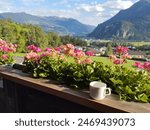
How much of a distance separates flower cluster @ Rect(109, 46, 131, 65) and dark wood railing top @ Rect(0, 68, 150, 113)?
447mm

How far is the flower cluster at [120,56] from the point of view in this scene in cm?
255

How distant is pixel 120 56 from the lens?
8.63ft

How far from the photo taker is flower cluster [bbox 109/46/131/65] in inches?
100

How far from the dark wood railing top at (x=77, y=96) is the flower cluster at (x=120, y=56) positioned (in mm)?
447

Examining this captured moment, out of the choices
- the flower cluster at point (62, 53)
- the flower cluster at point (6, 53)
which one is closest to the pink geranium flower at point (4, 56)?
the flower cluster at point (6, 53)

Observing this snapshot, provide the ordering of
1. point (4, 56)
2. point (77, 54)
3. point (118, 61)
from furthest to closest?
point (4, 56), point (77, 54), point (118, 61)

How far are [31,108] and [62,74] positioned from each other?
0.59m

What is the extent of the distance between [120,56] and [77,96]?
0.66m

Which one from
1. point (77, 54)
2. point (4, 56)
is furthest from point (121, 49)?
point (4, 56)

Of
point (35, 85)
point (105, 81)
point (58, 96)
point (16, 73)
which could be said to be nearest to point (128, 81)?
point (105, 81)

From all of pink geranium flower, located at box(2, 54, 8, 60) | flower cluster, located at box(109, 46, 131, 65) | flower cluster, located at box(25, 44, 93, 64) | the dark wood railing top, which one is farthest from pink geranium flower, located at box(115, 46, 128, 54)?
pink geranium flower, located at box(2, 54, 8, 60)

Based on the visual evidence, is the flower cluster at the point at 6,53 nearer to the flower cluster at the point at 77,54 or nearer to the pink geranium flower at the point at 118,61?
the flower cluster at the point at 77,54

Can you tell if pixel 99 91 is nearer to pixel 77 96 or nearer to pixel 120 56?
pixel 77 96

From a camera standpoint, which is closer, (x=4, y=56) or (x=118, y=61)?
(x=118, y=61)
